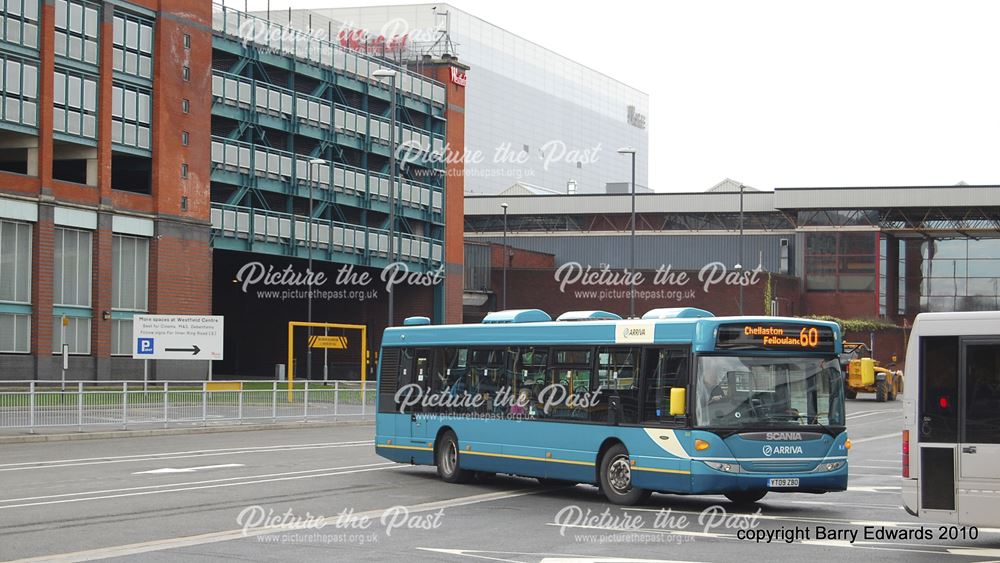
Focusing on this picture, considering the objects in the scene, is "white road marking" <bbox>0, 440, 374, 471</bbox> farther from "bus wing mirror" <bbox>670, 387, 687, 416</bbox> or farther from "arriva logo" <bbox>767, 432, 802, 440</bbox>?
"arriva logo" <bbox>767, 432, 802, 440</bbox>

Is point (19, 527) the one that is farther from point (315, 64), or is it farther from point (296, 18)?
point (296, 18)

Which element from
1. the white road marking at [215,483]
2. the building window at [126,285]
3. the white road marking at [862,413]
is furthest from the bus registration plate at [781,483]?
the building window at [126,285]

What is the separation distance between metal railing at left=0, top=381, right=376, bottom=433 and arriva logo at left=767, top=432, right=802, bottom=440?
21.0 meters

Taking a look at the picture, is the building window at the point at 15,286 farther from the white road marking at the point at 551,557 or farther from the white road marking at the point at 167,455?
the white road marking at the point at 551,557

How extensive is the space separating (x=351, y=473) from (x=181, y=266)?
117ft

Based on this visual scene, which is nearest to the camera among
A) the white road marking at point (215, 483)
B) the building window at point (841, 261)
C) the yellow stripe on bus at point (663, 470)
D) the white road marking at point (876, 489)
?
the yellow stripe on bus at point (663, 470)

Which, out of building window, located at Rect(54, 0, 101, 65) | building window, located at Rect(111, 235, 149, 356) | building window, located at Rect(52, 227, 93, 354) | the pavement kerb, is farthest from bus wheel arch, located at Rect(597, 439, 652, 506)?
building window, located at Rect(111, 235, 149, 356)

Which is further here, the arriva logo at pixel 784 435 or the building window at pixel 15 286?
the building window at pixel 15 286

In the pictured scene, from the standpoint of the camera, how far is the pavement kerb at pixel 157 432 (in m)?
32.0

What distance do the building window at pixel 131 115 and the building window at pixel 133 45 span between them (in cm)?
76

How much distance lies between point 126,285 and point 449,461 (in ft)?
118

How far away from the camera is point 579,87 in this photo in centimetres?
14075

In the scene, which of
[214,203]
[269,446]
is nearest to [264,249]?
[214,203]

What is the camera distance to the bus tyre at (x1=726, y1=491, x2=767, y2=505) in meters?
17.6
